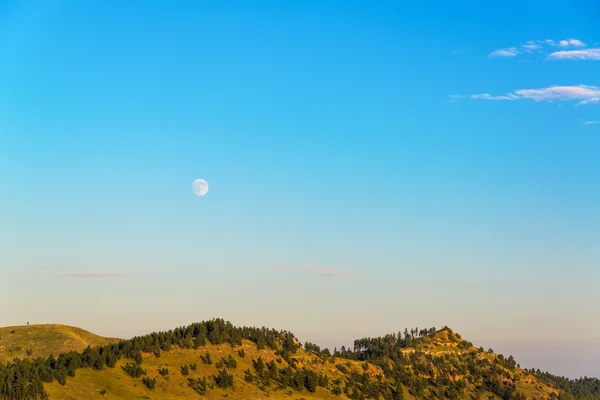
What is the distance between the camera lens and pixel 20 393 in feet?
616

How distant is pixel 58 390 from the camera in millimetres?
197250

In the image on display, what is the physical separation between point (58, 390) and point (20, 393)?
1188 cm
